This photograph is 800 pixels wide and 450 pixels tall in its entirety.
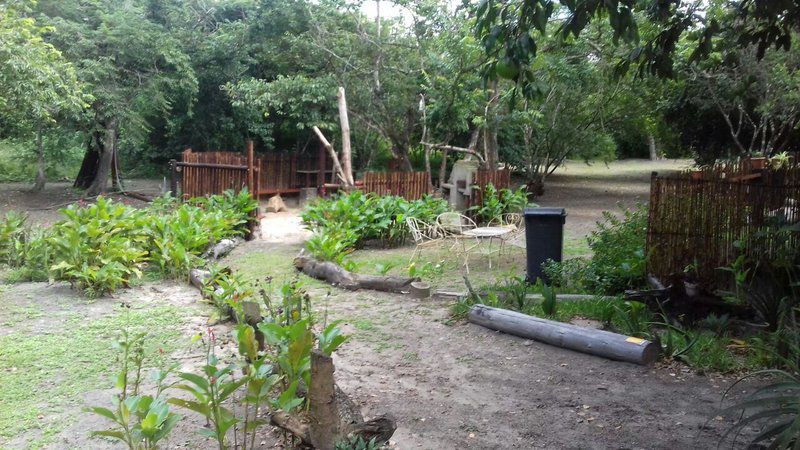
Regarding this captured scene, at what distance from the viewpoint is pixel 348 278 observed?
871 cm

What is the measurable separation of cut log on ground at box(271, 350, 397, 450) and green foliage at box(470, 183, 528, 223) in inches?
379

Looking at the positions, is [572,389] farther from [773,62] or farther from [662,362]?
[773,62]

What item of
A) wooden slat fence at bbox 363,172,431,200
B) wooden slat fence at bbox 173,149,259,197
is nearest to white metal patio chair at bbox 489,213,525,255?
wooden slat fence at bbox 363,172,431,200

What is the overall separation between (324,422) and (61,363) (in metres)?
3.06

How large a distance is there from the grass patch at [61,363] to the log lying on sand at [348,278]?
2.23 meters

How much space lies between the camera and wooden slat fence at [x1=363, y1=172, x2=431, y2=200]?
542 inches

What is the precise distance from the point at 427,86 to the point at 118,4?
963 centimetres

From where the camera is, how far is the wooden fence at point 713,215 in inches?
248

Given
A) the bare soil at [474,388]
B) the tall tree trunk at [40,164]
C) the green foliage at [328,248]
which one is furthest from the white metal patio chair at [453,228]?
the tall tree trunk at [40,164]

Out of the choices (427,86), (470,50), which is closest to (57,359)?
(470,50)

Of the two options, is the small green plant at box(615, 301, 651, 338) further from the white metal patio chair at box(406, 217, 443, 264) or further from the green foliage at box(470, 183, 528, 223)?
the green foliage at box(470, 183, 528, 223)

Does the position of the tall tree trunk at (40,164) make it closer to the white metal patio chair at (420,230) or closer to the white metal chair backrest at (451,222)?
the white metal patio chair at (420,230)

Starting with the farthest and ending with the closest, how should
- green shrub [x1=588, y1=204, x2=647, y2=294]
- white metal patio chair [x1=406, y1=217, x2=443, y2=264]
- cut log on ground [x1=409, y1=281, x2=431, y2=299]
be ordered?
1. white metal patio chair [x1=406, y1=217, x2=443, y2=264]
2. cut log on ground [x1=409, y1=281, x2=431, y2=299]
3. green shrub [x1=588, y1=204, x2=647, y2=294]

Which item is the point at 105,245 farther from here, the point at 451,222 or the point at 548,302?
the point at 451,222
